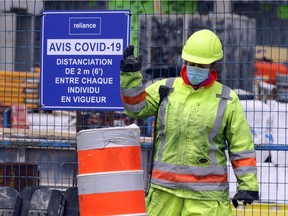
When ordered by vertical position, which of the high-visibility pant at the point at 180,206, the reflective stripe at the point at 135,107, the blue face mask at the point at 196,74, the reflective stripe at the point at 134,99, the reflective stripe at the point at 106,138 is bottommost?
the high-visibility pant at the point at 180,206

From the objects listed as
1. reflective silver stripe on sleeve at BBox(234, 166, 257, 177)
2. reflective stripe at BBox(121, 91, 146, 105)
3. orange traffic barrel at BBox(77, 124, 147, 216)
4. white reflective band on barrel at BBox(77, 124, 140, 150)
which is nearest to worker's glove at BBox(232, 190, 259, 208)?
reflective silver stripe on sleeve at BBox(234, 166, 257, 177)

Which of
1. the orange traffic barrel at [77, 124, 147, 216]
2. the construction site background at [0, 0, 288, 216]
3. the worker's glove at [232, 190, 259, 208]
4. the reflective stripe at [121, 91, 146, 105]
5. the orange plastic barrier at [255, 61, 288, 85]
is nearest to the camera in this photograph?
the orange traffic barrel at [77, 124, 147, 216]

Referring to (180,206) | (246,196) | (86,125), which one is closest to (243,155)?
(246,196)

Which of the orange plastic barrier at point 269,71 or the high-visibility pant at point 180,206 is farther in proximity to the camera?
the orange plastic barrier at point 269,71

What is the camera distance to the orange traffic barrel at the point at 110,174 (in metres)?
5.87

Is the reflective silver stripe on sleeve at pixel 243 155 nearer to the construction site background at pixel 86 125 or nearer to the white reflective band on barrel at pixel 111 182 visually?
the white reflective band on barrel at pixel 111 182

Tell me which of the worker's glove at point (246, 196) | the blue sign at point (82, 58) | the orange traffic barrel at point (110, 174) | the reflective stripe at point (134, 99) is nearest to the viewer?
the orange traffic barrel at point (110, 174)

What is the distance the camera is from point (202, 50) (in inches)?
245

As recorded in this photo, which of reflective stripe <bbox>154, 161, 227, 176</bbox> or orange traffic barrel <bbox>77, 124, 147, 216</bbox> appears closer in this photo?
orange traffic barrel <bbox>77, 124, 147, 216</bbox>

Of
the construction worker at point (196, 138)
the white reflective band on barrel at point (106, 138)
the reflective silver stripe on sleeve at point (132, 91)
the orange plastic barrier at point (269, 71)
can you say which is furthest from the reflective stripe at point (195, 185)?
the orange plastic barrier at point (269, 71)

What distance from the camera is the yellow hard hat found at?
245 inches

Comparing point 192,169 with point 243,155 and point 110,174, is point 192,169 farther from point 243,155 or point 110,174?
point 110,174

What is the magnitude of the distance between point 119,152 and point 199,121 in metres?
0.58

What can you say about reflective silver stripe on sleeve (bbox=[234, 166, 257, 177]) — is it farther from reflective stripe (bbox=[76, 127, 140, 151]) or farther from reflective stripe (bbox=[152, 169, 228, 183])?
reflective stripe (bbox=[76, 127, 140, 151])
